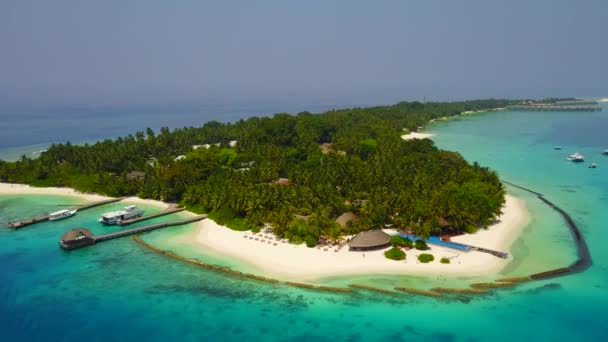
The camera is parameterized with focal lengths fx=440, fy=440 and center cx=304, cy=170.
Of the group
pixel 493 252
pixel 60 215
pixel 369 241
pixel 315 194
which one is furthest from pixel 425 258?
pixel 60 215

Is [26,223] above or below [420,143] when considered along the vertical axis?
below

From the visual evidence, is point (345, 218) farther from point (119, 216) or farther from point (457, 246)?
point (119, 216)

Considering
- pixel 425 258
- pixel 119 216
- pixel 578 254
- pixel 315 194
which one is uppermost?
pixel 315 194

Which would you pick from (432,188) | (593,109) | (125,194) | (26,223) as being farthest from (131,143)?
(593,109)

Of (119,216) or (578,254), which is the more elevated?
(119,216)

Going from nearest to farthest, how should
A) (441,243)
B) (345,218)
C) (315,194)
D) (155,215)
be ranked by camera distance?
(441,243) → (345,218) → (315,194) → (155,215)

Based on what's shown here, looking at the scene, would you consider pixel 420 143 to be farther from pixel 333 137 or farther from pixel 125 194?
pixel 125 194

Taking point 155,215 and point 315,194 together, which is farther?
point 155,215

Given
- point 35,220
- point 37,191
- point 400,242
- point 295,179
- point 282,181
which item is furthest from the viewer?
point 37,191
